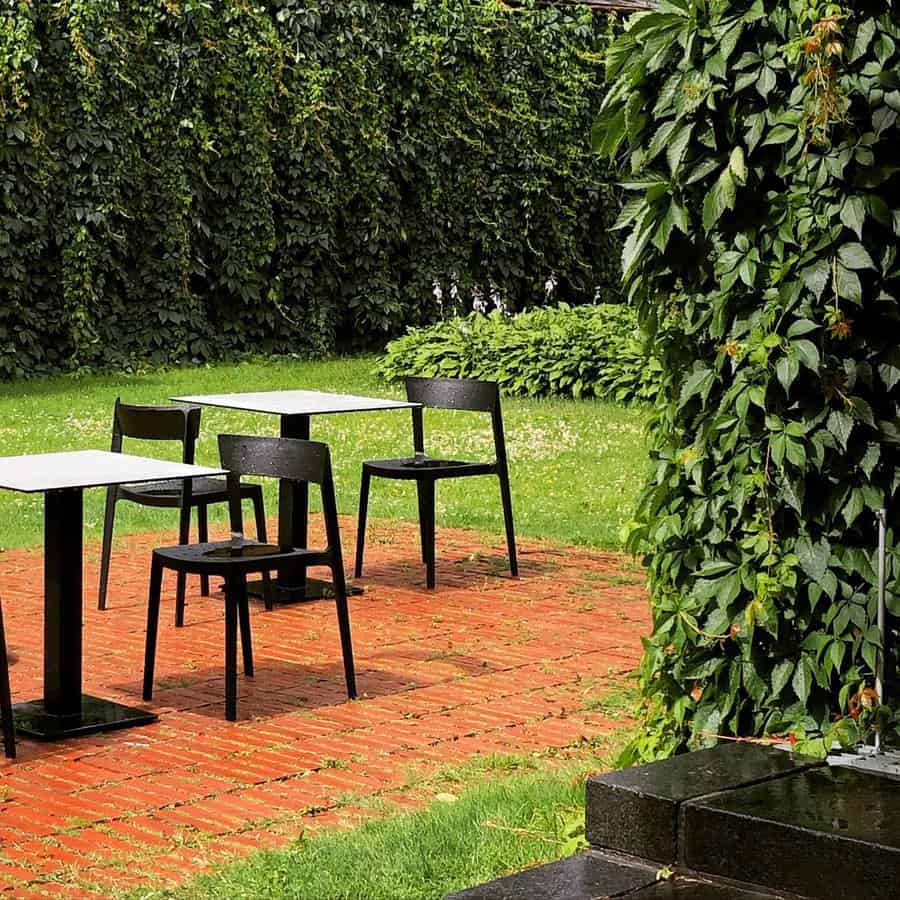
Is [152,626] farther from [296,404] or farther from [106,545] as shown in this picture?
[296,404]

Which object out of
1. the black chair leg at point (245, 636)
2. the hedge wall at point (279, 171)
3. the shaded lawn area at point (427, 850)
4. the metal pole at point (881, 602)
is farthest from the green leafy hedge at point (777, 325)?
Result: the hedge wall at point (279, 171)

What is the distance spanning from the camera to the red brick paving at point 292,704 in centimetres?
486

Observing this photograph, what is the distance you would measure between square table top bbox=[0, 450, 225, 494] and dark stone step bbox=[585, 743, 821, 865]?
250cm

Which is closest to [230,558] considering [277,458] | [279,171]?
[277,458]

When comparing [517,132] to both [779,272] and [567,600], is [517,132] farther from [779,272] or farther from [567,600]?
[779,272]

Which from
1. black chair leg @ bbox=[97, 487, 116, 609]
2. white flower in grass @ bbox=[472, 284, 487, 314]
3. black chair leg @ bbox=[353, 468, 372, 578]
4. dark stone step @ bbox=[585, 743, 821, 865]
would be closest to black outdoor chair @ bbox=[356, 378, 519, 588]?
black chair leg @ bbox=[353, 468, 372, 578]

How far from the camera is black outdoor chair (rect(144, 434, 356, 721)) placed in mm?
6113

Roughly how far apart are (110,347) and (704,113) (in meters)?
14.0

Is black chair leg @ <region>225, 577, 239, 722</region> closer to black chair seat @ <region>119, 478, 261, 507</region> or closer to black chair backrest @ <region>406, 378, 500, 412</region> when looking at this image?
black chair seat @ <region>119, 478, 261, 507</region>

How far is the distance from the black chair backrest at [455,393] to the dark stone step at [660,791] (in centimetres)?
447

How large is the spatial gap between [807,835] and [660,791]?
0.42m

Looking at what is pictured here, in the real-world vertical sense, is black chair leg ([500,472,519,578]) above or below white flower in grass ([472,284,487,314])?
below

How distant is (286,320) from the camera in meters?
19.0

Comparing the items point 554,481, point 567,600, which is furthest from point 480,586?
point 554,481
